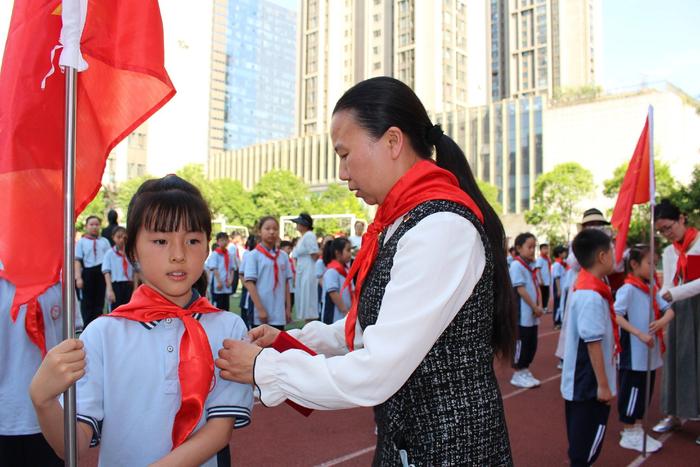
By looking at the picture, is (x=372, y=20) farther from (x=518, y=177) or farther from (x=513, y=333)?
(x=513, y=333)

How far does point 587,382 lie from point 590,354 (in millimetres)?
182

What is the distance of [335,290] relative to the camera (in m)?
7.09

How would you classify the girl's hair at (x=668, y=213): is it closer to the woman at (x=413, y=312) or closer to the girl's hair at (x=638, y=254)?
the girl's hair at (x=638, y=254)

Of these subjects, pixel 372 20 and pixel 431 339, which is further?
pixel 372 20

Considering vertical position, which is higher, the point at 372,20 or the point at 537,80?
the point at 372,20

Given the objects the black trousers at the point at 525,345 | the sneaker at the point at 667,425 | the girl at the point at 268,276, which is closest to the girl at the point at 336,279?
the girl at the point at 268,276

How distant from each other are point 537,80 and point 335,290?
86.1 metres

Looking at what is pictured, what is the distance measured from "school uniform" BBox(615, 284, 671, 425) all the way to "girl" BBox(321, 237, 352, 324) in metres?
2.99

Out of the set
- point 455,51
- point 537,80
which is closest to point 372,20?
point 455,51

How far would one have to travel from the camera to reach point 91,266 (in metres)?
9.59

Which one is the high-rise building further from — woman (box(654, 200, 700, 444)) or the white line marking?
the white line marking

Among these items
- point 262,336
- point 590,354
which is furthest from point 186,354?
point 590,354

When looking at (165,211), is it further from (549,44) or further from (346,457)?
(549,44)

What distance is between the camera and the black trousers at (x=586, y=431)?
3.61 metres
